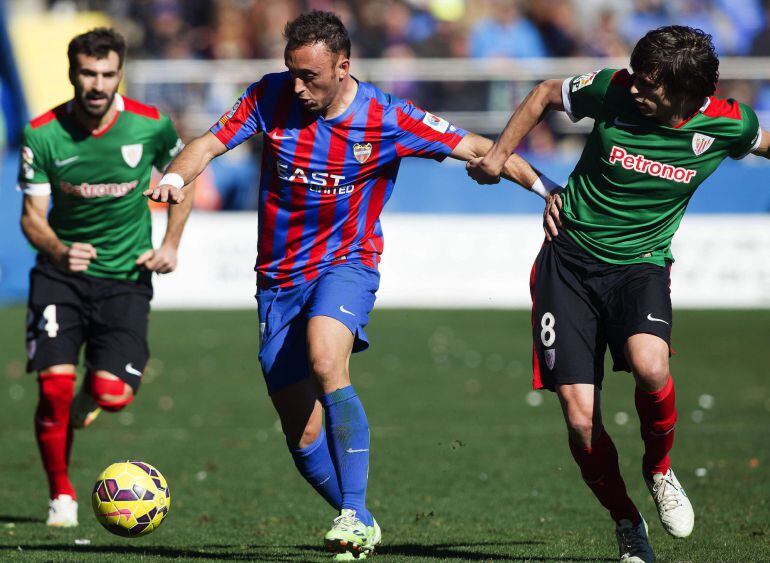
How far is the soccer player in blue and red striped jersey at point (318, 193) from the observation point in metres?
5.97

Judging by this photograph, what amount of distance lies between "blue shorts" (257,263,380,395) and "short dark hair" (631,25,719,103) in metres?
1.65

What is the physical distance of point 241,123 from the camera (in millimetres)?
6160

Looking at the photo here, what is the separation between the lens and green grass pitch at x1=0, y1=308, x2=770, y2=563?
6578 mm

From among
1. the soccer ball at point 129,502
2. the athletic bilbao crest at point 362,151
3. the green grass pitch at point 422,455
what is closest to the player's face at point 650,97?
the athletic bilbao crest at point 362,151

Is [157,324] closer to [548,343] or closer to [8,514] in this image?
[8,514]

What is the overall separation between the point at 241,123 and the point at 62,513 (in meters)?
2.67

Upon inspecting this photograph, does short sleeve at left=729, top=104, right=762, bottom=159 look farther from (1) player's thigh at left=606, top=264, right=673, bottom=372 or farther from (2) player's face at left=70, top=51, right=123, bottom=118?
(2) player's face at left=70, top=51, right=123, bottom=118

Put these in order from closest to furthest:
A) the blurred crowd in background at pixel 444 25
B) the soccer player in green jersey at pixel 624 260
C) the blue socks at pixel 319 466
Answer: the soccer player in green jersey at pixel 624 260 < the blue socks at pixel 319 466 < the blurred crowd in background at pixel 444 25

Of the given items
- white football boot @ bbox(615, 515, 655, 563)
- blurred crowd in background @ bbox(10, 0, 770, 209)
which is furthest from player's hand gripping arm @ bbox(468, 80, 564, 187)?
blurred crowd in background @ bbox(10, 0, 770, 209)

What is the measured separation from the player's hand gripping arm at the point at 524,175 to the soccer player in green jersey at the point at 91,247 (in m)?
2.11

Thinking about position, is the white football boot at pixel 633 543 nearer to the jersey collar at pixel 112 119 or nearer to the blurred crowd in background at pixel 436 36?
the jersey collar at pixel 112 119

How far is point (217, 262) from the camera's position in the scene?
19203 mm

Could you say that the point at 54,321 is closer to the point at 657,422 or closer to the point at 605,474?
the point at 605,474

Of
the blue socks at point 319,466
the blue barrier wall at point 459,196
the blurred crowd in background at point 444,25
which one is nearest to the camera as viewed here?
the blue socks at point 319,466
